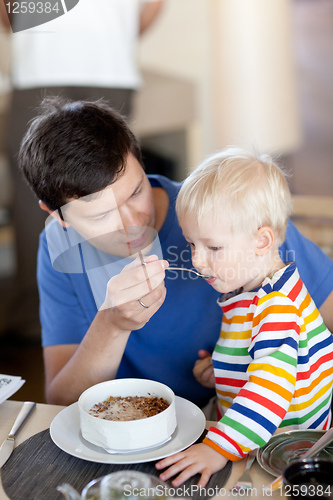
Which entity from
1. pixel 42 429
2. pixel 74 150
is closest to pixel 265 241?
pixel 74 150

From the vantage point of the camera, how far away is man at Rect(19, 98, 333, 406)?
3.06 feet

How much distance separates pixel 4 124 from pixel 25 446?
2.84 meters

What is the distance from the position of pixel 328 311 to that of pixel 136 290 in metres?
0.41

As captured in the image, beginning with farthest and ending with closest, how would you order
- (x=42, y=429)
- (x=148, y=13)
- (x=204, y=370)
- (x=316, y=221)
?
(x=148, y=13)
(x=316, y=221)
(x=204, y=370)
(x=42, y=429)

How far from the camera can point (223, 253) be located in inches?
38.5

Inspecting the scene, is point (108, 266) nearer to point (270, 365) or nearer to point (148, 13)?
point (270, 365)

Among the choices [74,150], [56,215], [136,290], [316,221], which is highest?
[74,150]

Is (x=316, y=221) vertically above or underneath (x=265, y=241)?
underneath

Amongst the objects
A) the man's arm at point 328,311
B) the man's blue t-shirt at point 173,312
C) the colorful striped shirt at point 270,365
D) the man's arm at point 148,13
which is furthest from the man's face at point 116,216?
the man's arm at point 148,13

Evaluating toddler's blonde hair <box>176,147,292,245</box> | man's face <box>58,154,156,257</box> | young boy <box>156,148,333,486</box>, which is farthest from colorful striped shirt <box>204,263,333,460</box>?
man's face <box>58,154,156,257</box>

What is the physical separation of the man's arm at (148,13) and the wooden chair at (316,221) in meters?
1.22

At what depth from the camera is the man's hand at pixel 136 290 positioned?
0.93 metres

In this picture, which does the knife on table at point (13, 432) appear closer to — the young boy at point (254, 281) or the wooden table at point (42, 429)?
the wooden table at point (42, 429)

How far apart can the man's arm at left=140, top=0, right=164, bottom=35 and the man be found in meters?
1.53
